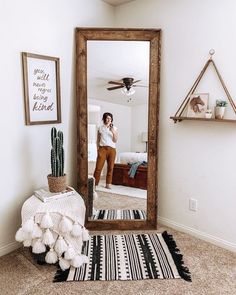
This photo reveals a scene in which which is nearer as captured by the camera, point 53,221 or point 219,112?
point 53,221

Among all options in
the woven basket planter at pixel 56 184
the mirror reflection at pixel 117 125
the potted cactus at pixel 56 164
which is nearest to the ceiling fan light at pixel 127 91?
the mirror reflection at pixel 117 125

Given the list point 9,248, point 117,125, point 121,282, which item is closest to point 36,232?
point 9,248

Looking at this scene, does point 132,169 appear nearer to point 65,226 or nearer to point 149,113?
point 149,113

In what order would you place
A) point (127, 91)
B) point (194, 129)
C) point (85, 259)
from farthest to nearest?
point (127, 91), point (194, 129), point (85, 259)

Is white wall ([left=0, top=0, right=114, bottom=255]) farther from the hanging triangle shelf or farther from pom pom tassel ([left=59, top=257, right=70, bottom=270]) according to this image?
the hanging triangle shelf

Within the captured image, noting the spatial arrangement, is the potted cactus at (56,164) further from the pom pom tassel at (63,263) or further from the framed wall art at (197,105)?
the framed wall art at (197,105)

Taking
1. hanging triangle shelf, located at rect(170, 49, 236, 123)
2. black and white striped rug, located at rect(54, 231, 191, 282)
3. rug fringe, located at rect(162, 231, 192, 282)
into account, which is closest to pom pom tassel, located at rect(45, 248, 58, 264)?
black and white striped rug, located at rect(54, 231, 191, 282)

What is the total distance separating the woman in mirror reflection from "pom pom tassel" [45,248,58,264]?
934 mm

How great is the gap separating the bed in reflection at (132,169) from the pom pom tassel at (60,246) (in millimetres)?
947

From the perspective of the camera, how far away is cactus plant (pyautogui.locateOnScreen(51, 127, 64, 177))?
6.98 feet

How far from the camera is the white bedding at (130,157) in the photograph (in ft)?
8.61

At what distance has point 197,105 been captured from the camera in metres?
2.31

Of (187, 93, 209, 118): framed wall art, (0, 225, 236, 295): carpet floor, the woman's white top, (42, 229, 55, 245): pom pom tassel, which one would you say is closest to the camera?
(0, 225, 236, 295): carpet floor

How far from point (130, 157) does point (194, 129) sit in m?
0.67
